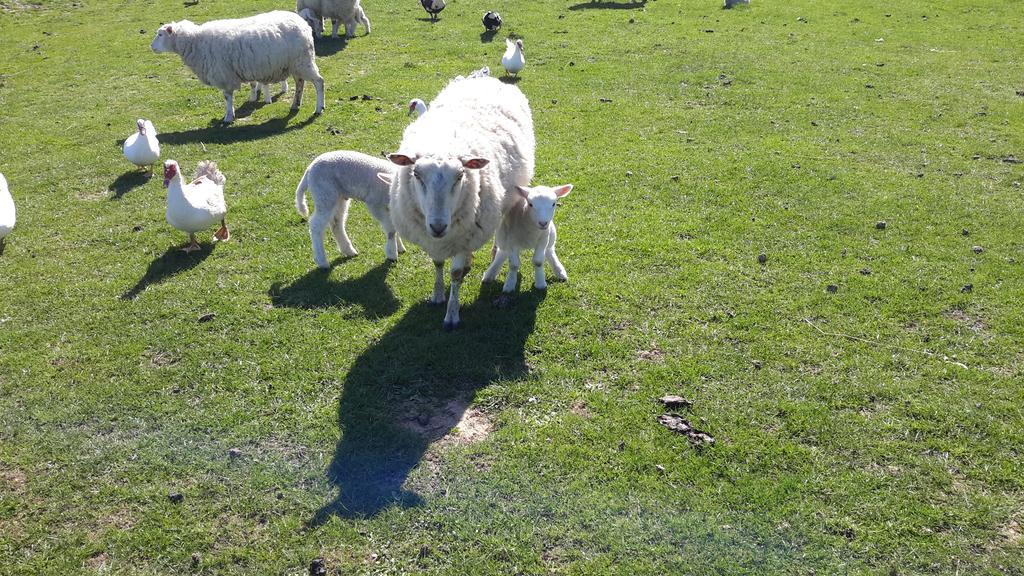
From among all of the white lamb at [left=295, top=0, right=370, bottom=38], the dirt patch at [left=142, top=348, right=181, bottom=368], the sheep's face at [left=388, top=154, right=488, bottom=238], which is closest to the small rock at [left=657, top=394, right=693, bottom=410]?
the sheep's face at [left=388, top=154, right=488, bottom=238]

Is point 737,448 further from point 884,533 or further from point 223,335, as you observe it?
point 223,335

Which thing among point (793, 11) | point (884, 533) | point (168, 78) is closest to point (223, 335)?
point (884, 533)

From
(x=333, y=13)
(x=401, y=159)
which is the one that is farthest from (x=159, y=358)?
(x=333, y=13)

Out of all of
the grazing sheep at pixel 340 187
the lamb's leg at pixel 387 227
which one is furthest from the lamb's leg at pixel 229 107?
the lamb's leg at pixel 387 227

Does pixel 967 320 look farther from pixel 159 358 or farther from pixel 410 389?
pixel 159 358

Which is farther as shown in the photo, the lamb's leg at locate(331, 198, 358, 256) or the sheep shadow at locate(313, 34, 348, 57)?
the sheep shadow at locate(313, 34, 348, 57)

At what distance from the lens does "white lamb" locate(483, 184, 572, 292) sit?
20.7 ft

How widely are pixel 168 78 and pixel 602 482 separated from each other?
14704mm

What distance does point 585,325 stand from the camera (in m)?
6.39

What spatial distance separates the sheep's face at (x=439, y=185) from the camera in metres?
5.50

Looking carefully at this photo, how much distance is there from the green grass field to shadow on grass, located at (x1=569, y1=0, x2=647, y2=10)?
10424mm

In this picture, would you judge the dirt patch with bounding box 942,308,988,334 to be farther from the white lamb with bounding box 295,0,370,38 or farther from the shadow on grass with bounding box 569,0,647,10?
the shadow on grass with bounding box 569,0,647,10

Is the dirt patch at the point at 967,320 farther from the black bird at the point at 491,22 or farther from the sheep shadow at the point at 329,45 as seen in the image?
the sheep shadow at the point at 329,45

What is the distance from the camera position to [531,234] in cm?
662
